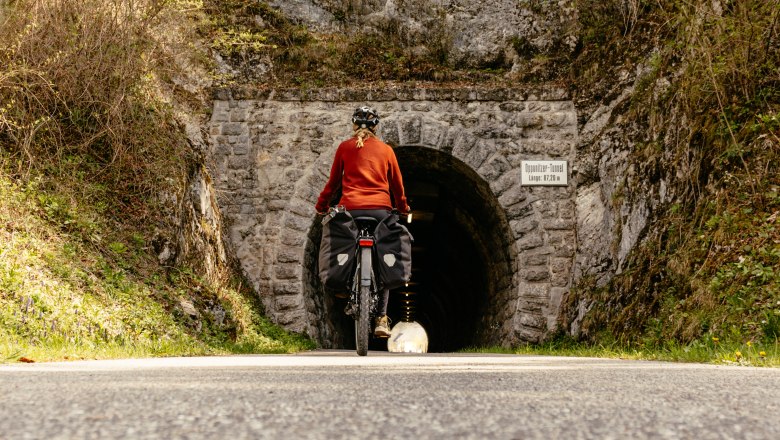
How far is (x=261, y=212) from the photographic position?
11305 millimetres

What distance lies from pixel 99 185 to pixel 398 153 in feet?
15.0

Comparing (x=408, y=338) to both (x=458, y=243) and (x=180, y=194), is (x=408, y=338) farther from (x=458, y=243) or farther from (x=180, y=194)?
(x=180, y=194)

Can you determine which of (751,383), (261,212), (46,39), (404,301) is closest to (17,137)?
(46,39)

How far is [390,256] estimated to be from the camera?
21.3ft

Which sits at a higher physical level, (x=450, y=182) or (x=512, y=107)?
(x=512, y=107)

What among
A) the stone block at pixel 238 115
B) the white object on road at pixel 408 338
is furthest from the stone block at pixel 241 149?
the white object on road at pixel 408 338

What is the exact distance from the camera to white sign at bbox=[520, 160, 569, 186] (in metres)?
11.2

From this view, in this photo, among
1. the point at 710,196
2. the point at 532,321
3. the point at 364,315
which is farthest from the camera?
the point at 532,321

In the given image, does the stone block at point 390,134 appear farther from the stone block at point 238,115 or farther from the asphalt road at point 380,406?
the asphalt road at point 380,406

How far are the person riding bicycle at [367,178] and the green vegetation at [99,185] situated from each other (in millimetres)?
1699

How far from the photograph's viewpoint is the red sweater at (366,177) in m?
6.62

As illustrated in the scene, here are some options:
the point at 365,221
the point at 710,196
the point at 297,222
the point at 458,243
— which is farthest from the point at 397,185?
the point at 458,243

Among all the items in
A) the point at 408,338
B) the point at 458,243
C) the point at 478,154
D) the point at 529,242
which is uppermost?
the point at 478,154

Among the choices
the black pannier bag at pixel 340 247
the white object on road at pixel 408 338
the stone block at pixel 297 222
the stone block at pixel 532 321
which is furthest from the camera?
the white object on road at pixel 408 338
